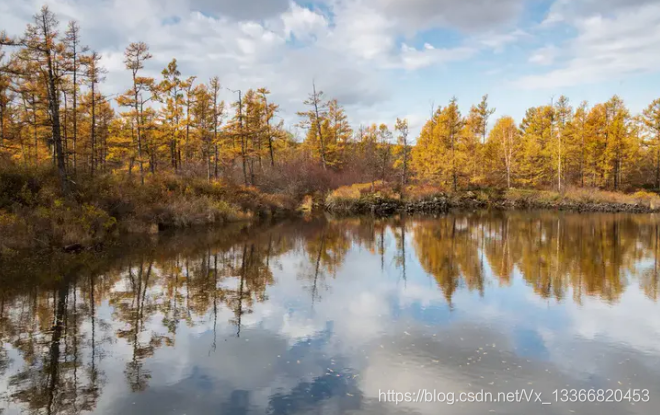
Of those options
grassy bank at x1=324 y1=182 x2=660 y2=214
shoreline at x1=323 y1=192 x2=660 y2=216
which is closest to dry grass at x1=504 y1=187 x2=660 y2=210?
grassy bank at x1=324 y1=182 x2=660 y2=214

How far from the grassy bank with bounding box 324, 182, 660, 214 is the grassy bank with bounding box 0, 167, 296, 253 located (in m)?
9.34

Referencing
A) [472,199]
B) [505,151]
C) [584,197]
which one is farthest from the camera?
[505,151]

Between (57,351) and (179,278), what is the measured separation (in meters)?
5.98

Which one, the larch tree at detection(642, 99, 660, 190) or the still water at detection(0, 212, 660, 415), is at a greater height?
the larch tree at detection(642, 99, 660, 190)

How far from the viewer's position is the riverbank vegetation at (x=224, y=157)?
21125 mm

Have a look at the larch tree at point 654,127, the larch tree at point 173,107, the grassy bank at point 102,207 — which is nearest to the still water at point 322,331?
the grassy bank at point 102,207

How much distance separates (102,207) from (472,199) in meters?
37.2

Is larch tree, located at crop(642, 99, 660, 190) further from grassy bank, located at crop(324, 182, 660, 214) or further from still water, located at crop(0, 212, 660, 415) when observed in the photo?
still water, located at crop(0, 212, 660, 415)

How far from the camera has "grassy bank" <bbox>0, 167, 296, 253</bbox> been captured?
1727 cm

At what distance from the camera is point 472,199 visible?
157 feet

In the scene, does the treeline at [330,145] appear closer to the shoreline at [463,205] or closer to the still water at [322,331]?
the shoreline at [463,205]

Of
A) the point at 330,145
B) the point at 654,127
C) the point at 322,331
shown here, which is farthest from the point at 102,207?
the point at 654,127

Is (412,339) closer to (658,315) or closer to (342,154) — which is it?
(658,315)

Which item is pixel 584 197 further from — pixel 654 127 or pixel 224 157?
pixel 224 157
